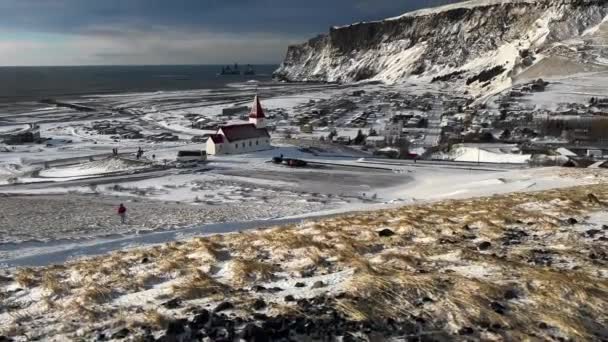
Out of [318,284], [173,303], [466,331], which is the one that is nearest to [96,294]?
[173,303]

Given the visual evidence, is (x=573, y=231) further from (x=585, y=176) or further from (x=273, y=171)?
(x=273, y=171)

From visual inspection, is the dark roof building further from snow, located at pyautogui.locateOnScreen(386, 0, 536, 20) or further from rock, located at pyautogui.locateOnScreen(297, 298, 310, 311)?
snow, located at pyautogui.locateOnScreen(386, 0, 536, 20)

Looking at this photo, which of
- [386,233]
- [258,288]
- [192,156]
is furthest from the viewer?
[192,156]

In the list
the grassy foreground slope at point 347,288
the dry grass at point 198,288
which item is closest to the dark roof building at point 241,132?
the grassy foreground slope at point 347,288

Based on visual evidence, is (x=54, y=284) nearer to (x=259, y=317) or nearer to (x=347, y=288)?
(x=259, y=317)

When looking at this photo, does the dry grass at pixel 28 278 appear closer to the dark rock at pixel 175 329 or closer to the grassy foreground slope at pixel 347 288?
the grassy foreground slope at pixel 347 288

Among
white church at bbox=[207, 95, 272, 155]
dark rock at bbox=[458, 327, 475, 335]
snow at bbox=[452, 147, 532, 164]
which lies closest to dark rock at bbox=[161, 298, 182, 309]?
dark rock at bbox=[458, 327, 475, 335]

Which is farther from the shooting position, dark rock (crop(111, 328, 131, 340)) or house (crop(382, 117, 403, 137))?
house (crop(382, 117, 403, 137))
